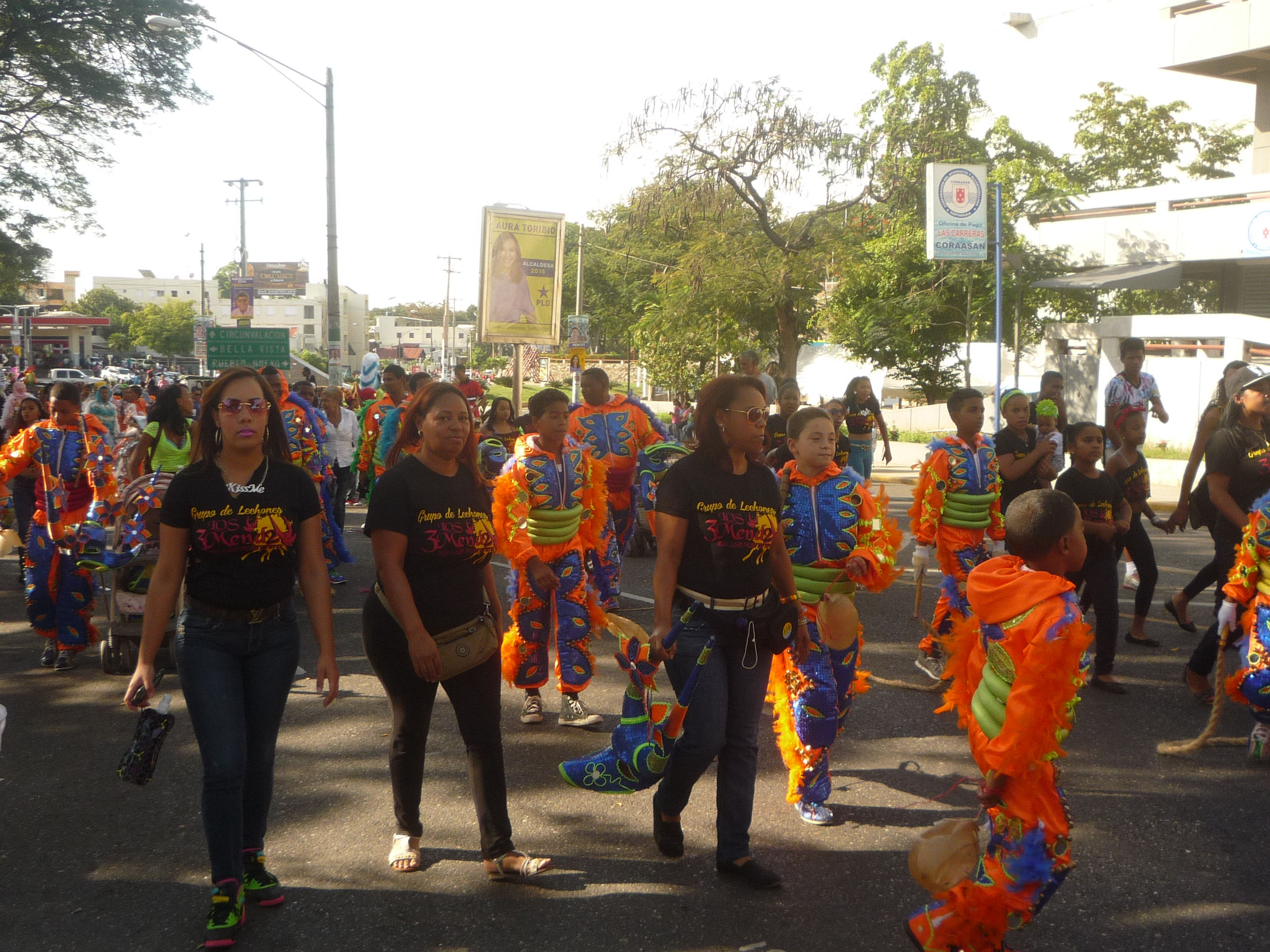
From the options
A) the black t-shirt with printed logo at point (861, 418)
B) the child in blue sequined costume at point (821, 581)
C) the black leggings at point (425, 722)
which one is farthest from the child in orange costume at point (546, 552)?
the black t-shirt with printed logo at point (861, 418)

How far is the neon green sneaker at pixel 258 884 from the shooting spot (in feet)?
12.9

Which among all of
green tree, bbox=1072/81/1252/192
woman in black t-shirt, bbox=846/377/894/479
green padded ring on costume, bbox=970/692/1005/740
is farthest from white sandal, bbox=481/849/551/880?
green tree, bbox=1072/81/1252/192

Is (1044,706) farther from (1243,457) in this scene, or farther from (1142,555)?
(1142,555)

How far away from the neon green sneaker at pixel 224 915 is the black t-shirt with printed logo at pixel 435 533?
3.55 feet

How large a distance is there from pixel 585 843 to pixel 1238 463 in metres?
4.13

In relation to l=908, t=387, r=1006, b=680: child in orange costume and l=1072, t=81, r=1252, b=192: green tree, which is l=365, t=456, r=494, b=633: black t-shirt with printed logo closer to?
l=908, t=387, r=1006, b=680: child in orange costume

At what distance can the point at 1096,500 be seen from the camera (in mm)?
6520

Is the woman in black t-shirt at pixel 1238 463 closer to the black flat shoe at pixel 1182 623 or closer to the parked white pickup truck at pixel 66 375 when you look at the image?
the black flat shoe at pixel 1182 623

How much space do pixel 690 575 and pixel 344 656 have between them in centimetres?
418

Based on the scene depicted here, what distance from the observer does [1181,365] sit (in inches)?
894

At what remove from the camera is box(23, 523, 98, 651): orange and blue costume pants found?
721 cm

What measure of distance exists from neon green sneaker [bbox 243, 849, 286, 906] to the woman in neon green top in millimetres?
3637

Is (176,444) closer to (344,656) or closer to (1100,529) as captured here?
(344,656)

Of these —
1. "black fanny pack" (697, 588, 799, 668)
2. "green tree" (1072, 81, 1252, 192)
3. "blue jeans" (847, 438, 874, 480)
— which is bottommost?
"black fanny pack" (697, 588, 799, 668)
